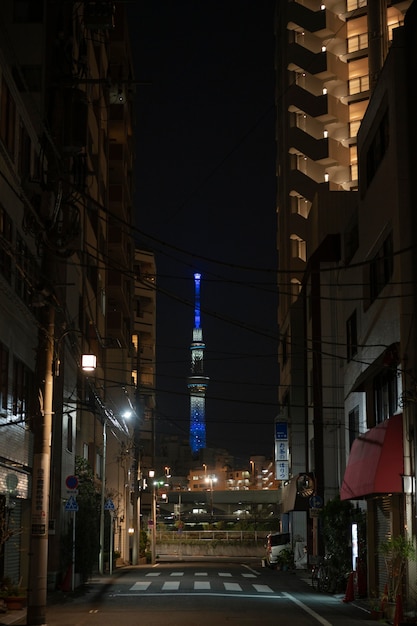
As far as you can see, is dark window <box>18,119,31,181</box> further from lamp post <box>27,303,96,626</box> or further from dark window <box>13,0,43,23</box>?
dark window <box>13,0,43,23</box>

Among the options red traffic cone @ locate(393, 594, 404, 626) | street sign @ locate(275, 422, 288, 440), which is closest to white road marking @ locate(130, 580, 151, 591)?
red traffic cone @ locate(393, 594, 404, 626)

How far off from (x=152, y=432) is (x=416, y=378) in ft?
291

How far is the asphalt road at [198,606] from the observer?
2058cm

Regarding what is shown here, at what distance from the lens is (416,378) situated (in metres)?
22.1

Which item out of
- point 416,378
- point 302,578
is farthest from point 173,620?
point 302,578

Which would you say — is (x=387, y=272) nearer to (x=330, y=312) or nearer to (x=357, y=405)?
(x=357, y=405)

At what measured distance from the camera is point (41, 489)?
20.0m

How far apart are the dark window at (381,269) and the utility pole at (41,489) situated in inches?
384

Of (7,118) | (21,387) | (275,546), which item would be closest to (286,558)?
(275,546)

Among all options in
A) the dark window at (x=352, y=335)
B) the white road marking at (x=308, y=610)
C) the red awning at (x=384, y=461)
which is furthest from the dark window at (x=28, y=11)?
the white road marking at (x=308, y=610)

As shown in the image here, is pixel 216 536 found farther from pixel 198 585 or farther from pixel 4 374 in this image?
pixel 4 374

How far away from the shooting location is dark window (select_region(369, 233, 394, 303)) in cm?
2641

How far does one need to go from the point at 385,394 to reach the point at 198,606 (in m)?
8.92

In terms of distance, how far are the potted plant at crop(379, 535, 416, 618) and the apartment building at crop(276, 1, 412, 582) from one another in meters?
1.65
